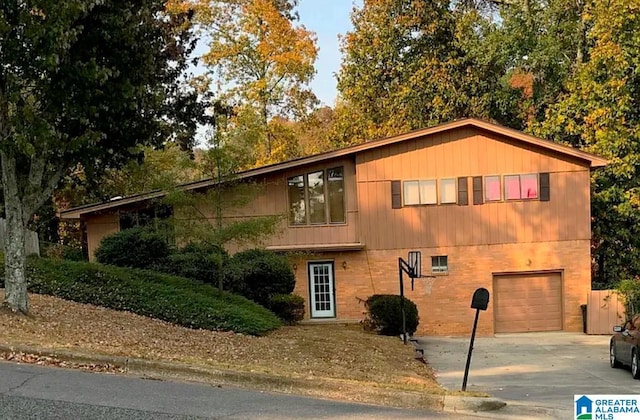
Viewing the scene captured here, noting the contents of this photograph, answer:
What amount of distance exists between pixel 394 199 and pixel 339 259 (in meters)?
2.82

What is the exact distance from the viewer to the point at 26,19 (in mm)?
10078

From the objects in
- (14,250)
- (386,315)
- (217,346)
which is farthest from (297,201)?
(14,250)

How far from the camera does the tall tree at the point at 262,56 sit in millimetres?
34875

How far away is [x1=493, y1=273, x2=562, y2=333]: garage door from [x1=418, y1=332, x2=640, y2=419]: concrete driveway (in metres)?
0.59

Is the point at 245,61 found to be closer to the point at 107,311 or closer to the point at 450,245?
the point at 450,245

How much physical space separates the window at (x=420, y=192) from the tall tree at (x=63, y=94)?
37.7 ft

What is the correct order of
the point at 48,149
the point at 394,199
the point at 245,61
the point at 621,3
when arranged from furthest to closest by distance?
the point at 245,61 < the point at 621,3 < the point at 394,199 < the point at 48,149

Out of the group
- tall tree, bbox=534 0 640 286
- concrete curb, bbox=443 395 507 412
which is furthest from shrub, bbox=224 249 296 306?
tall tree, bbox=534 0 640 286

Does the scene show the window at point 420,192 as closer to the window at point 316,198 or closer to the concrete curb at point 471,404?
the window at point 316,198

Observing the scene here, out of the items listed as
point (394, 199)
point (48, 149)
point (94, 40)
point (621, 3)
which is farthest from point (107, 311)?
point (621, 3)

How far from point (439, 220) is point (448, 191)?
3.44 feet

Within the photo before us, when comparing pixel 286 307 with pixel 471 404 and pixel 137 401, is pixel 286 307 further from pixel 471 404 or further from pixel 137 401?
pixel 137 401

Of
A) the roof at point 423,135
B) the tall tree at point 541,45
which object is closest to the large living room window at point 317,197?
the roof at point 423,135

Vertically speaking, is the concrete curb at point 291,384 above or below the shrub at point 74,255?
above
